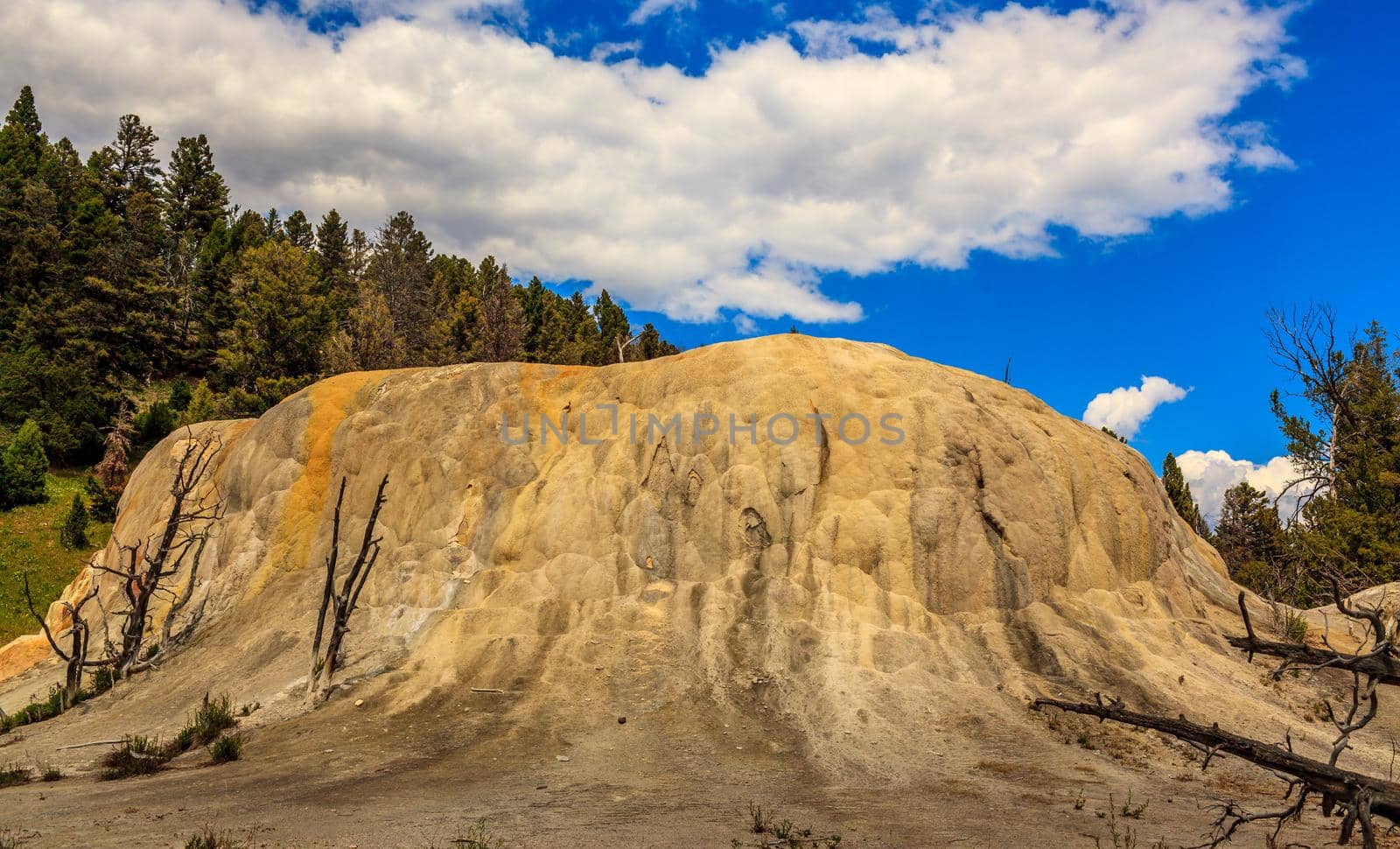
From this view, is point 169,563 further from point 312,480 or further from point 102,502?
point 102,502

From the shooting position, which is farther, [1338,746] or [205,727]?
[205,727]

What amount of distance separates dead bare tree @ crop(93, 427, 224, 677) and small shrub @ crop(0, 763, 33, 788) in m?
5.20

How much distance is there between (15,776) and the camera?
590 inches

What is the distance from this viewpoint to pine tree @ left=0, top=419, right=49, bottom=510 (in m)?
41.8

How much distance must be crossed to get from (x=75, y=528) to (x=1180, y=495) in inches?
2118

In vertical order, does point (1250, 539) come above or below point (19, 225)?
below

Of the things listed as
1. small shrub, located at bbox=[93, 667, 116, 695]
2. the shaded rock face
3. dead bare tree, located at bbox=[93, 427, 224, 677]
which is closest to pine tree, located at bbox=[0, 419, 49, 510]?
dead bare tree, located at bbox=[93, 427, 224, 677]

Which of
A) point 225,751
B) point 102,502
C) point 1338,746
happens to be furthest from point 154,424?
point 1338,746

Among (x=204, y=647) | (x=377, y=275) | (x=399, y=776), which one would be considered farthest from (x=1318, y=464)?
(x=377, y=275)

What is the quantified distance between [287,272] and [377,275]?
666 inches

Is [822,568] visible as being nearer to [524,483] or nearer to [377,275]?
[524,483]

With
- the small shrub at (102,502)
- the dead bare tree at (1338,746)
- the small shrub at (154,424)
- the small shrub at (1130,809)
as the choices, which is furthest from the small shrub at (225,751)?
the small shrub at (154,424)

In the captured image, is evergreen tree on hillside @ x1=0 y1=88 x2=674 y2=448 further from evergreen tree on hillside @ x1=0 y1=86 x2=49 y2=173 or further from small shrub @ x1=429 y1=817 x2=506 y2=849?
small shrub @ x1=429 y1=817 x2=506 y2=849

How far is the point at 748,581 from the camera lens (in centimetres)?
2088
